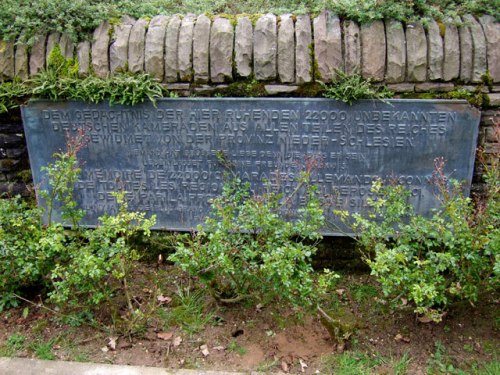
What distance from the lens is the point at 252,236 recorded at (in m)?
3.30

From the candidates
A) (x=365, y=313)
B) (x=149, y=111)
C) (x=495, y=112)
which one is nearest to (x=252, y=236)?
(x=365, y=313)

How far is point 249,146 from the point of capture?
3678 millimetres

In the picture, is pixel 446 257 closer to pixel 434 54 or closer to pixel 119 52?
pixel 434 54

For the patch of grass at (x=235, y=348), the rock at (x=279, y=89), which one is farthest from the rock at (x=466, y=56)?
the patch of grass at (x=235, y=348)

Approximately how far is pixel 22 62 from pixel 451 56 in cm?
337

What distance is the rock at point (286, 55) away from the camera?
3477mm

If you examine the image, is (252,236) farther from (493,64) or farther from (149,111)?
(493,64)

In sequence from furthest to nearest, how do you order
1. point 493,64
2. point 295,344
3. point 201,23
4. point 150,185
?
point 150,185 → point 201,23 → point 493,64 → point 295,344

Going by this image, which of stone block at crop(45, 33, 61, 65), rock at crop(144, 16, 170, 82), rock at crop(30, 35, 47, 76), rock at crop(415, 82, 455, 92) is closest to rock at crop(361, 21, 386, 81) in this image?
rock at crop(415, 82, 455, 92)

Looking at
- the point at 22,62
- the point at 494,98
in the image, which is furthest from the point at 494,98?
the point at 22,62

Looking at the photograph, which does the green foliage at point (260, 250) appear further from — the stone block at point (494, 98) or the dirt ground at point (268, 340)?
the stone block at point (494, 98)

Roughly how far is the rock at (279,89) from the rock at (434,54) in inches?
39.8

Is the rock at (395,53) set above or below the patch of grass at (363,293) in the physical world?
above

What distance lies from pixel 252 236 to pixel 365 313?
3.40 feet
